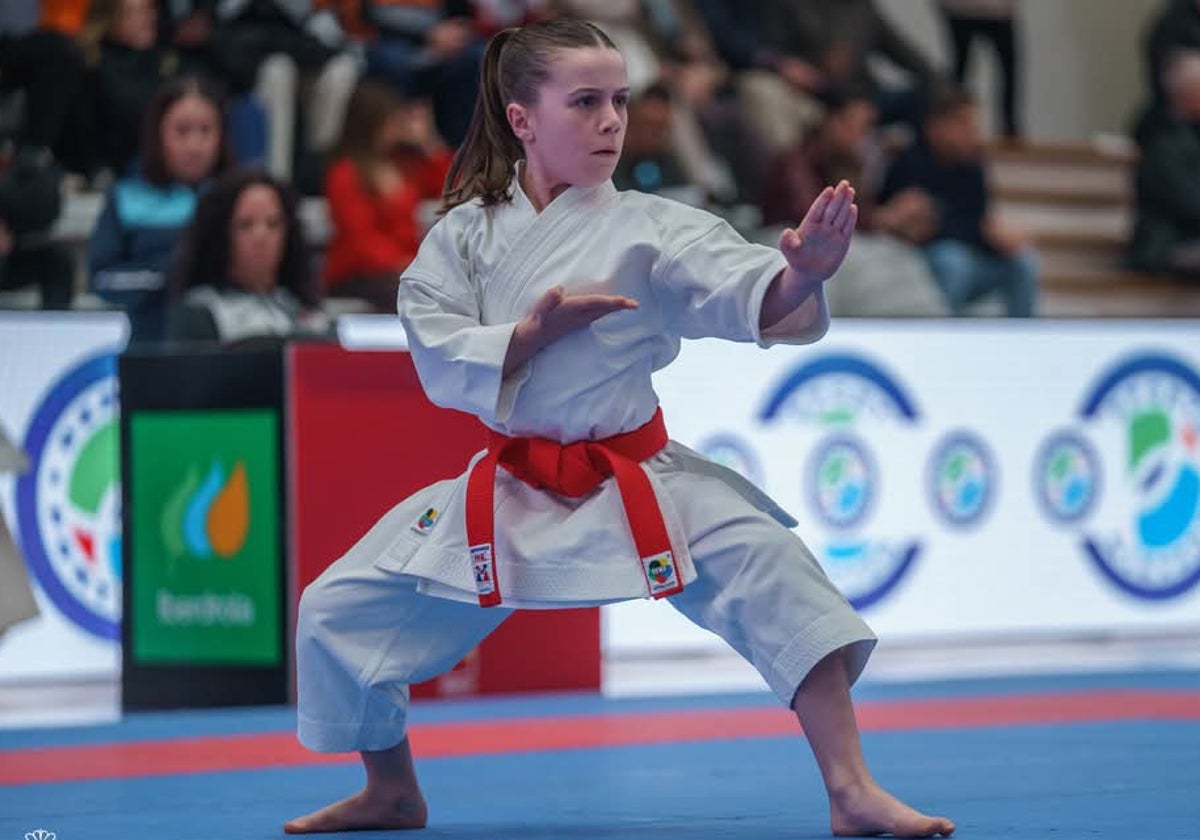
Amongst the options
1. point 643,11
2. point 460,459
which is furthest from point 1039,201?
point 460,459

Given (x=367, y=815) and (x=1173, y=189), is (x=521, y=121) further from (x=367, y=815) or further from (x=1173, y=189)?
(x=1173, y=189)

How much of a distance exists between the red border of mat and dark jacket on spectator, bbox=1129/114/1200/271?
5069 mm

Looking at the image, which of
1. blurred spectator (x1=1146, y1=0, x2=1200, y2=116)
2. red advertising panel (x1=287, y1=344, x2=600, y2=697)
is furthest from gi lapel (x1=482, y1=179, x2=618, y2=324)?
blurred spectator (x1=1146, y1=0, x2=1200, y2=116)

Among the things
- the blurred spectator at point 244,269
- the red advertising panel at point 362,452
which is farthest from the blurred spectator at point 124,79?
the red advertising panel at point 362,452

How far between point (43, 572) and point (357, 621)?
291cm

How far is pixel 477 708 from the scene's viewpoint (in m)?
5.55

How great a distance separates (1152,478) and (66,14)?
457 cm

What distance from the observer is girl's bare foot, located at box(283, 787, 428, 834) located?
3236 millimetres

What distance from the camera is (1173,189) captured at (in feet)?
33.3

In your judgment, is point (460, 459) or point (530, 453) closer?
point (530, 453)

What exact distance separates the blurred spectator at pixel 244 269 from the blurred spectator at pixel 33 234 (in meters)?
1.51

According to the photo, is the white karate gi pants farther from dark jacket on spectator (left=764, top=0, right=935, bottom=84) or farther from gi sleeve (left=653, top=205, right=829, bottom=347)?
dark jacket on spectator (left=764, top=0, right=935, bottom=84)

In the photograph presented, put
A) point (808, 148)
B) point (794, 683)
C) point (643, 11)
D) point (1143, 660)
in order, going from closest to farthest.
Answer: point (794, 683) < point (1143, 660) < point (808, 148) < point (643, 11)

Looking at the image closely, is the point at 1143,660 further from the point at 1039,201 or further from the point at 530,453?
the point at 1039,201
